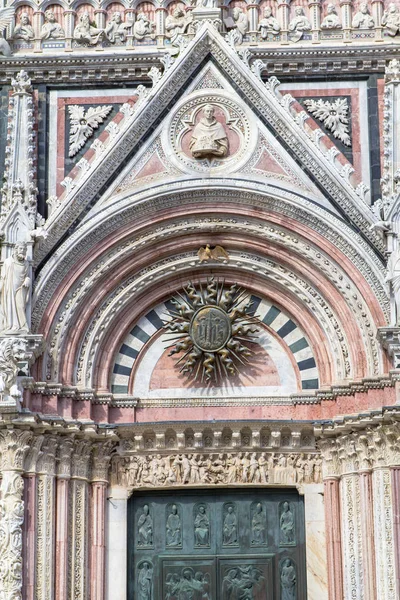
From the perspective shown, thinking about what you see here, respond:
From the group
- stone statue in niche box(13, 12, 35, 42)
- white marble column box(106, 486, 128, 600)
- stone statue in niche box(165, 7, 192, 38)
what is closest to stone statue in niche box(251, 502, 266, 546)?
white marble column box(106, 486, 128, 600)

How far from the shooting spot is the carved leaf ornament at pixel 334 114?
19156 mm

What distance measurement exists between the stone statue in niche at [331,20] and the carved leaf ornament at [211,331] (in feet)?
12.1

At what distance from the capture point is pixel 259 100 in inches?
754

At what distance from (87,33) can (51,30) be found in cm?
50

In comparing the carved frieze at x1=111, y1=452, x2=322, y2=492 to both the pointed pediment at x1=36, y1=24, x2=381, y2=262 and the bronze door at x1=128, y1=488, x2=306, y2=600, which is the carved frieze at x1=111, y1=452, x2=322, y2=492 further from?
the pointed pediment at x1=36, y1=24, x2=381, y2=262

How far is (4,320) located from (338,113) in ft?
16.8

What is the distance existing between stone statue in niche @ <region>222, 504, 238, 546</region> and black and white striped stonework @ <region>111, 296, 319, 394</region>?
188 cm

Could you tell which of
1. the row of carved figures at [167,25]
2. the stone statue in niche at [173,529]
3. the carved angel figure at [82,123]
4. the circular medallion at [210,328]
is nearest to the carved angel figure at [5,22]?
the row of carved figures at [167,25]

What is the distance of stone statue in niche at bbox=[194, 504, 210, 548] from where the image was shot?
61.4 feet

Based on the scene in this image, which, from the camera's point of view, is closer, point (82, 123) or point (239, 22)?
point (82, 123)

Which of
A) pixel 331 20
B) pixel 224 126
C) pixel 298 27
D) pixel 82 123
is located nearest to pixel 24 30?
pixel 82 123

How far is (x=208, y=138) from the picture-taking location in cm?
1909

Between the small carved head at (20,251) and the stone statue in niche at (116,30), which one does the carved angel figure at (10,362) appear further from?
the stone statue in niche at (116,30)

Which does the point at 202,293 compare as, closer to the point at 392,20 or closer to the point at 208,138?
the point at 208,138
